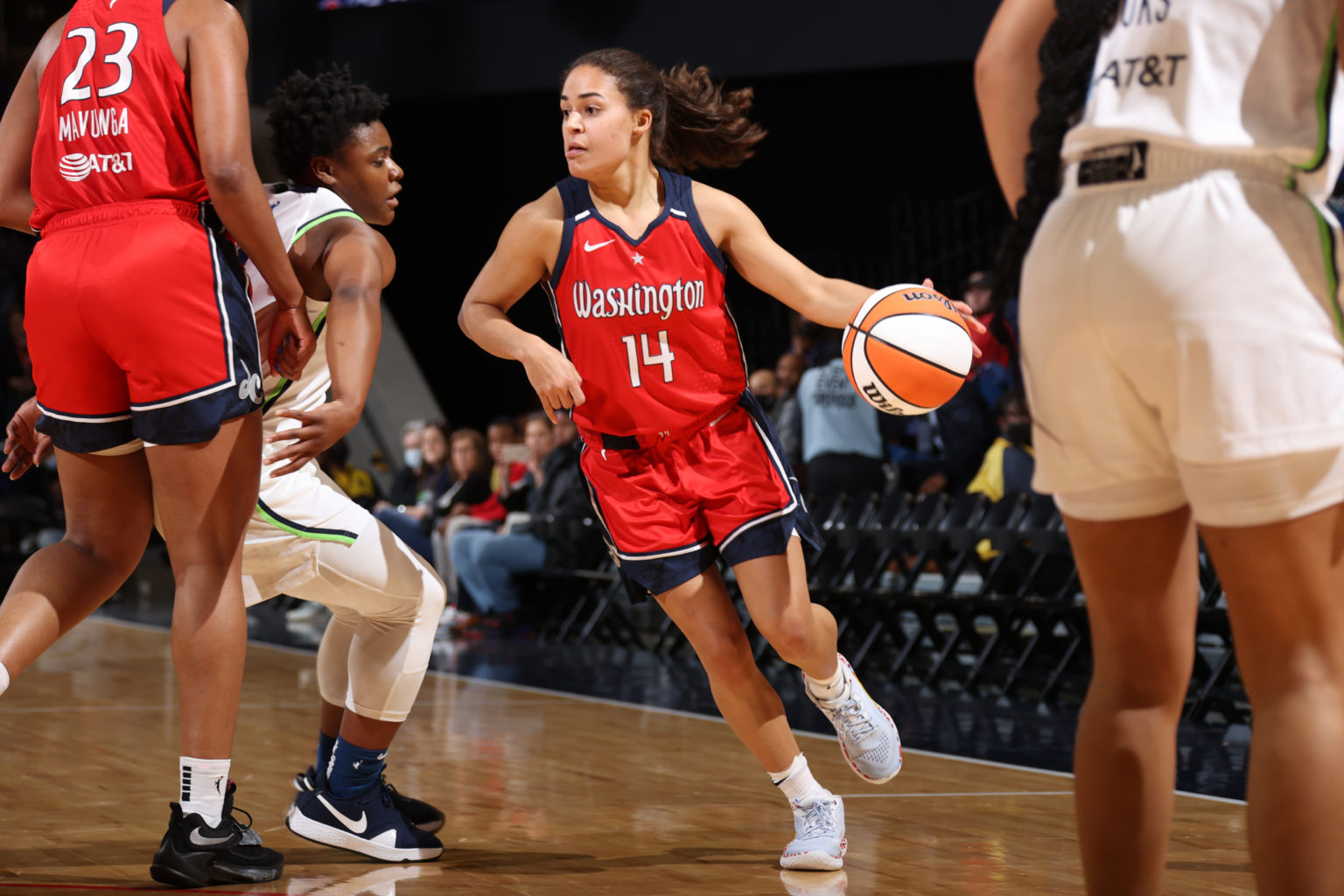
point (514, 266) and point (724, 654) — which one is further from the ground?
point (514, 266)

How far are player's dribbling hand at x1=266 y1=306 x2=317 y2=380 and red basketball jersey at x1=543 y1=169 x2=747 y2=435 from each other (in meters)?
0.64

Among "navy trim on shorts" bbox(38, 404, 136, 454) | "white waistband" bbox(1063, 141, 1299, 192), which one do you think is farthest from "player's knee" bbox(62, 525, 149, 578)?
"white waistband" bbox(1063, 141, 1299, 192)

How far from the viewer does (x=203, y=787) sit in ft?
10.0

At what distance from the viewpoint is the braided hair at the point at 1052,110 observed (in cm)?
190

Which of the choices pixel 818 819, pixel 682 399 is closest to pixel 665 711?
pixel 818 819

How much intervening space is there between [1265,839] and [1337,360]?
553mm

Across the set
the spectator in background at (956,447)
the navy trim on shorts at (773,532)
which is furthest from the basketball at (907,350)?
the spectator in background at (956,447)

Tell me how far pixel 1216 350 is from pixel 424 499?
9675 millimetres

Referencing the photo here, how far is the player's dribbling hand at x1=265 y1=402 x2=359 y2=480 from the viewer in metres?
3.09

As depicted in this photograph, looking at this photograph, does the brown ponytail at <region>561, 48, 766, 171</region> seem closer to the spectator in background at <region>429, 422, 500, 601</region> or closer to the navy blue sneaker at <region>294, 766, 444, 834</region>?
the navy blue sneaker at <region>294, 766, 444, 834</region>

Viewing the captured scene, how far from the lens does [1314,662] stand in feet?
5.80

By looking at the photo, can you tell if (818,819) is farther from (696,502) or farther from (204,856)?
(204,856)

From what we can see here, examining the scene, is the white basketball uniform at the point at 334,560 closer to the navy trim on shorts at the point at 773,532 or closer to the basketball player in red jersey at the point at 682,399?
the basketball player in red jersey at the point at 682,399

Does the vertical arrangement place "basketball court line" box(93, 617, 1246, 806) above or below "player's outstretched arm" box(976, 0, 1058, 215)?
below
